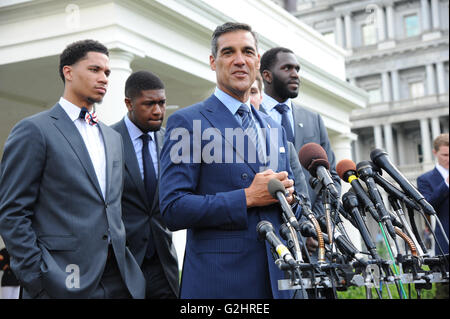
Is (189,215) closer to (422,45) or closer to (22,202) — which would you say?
(22,202)

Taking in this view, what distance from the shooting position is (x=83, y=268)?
3.31 metres

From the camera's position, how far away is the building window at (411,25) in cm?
5212

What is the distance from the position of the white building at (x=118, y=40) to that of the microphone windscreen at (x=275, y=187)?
6.59 m

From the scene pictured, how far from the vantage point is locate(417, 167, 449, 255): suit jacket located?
654 centimetres

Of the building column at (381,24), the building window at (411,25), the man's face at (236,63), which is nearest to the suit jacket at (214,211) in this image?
the man's face at (236,63)

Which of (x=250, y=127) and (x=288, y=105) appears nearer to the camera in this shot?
(x=250, y=127)

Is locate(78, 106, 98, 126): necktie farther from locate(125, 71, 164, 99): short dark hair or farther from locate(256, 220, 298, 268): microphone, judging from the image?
locate(256, 220, 298, 268): microphone

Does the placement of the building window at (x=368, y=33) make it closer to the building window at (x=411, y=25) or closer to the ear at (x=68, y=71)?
the building window at (x=411, y=25)

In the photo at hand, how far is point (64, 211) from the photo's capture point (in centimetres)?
333

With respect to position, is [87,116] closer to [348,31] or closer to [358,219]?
[358,219]

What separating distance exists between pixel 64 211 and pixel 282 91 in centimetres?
248

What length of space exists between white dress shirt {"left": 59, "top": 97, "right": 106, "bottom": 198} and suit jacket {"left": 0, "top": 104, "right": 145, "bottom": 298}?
0.11 metres

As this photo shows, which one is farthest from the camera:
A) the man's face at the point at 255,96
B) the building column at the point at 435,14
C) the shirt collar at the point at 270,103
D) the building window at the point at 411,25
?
the building window at the point at 411,25

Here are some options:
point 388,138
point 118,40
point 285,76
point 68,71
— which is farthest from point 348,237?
point 388,138
